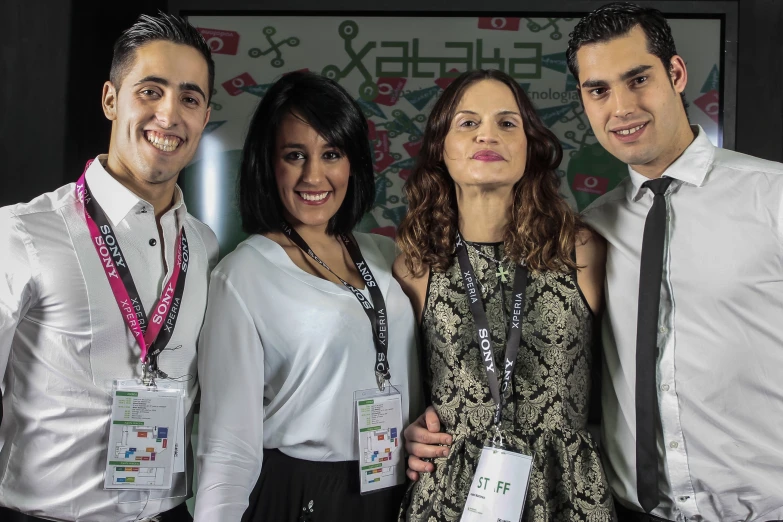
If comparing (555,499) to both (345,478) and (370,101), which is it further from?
(370,101)

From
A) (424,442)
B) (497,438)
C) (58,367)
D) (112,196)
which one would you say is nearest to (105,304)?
(58,367)

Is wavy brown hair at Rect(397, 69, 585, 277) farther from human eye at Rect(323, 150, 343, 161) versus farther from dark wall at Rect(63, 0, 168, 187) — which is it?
dark wall at Rect(63, 0, 168, 187)

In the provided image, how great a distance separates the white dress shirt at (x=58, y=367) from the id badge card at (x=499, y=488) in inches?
32.6

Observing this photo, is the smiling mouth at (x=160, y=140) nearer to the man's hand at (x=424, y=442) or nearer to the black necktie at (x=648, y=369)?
the man's hand at (x=424, y=442)

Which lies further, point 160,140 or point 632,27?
point 632,27


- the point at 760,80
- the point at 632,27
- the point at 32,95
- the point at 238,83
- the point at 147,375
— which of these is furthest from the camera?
the point at 238,83

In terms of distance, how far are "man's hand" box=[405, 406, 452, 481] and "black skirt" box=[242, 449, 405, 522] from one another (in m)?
0.16

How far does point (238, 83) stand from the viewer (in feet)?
13.8

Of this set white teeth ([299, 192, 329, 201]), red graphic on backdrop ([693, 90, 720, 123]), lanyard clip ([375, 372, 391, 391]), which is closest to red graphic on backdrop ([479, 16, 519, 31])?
red graphic on backdrop ([693, 90, 720, 123])

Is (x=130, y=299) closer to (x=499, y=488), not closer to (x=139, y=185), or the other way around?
(x=139, y=185)

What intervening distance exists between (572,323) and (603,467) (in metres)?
0.43

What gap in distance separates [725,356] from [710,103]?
2.51m

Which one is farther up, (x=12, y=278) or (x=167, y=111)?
(x=167, y=111)

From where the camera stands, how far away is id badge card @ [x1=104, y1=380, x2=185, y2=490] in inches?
73.6
